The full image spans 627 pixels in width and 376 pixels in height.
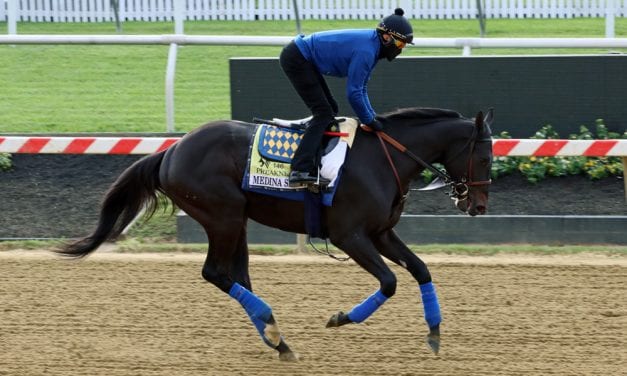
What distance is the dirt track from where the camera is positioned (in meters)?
6.62

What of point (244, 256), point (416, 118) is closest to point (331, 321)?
point (244, 256)

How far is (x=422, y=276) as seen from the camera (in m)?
6.88

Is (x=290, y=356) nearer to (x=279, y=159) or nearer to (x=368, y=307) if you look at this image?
(x=368, y=307)

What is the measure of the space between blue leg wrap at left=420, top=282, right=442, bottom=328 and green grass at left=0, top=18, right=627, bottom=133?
6.72 meters

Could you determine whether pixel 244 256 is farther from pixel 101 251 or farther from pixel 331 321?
pixel 101 251

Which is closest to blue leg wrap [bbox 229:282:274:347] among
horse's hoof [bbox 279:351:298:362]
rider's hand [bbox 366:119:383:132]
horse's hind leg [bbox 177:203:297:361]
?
horse's hind leg [bbox 177:203:297:361]

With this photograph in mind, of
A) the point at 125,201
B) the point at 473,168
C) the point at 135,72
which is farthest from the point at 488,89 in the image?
the point at 135,72

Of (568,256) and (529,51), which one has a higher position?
(529,51)

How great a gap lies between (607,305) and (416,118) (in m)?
2.10

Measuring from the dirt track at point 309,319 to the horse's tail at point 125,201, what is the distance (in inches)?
22.7

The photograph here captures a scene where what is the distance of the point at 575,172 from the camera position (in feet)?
36.4

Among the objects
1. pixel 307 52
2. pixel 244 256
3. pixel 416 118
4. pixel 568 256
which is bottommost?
pixel 568 256

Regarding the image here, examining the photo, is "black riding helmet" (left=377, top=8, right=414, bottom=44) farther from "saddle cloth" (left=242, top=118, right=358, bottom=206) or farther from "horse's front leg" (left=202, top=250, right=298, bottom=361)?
"horse's front leg" (left=202, top=250, right=298, bottom=361)

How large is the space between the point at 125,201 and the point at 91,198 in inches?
148
